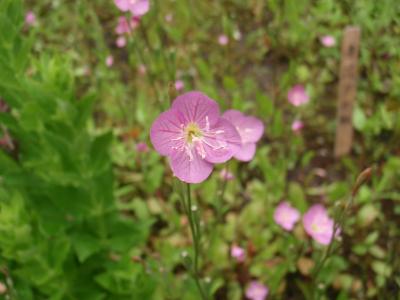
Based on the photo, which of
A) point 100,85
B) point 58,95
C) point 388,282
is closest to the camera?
point 58,95

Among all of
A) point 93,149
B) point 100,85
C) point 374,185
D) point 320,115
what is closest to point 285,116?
point 320,115

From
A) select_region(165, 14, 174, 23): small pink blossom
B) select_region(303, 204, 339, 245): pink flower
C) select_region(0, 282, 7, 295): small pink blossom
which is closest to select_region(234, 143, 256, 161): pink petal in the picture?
select_region(303, 204, 339, 245): pink flower

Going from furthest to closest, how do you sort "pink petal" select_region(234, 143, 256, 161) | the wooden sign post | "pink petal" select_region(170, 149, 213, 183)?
the wooden sign post, "pink petal" select_region(234, 143, 256, 161), "pink petal" select_region(170, 149, 213, 183)

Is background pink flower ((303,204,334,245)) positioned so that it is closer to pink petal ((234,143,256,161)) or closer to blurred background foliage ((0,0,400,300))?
blurred background foliage ((0,0,400,300))

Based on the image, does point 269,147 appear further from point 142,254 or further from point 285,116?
point 142,254

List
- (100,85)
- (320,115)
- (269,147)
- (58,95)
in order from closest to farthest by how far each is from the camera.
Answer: (58,95), (269,147), (320,115), (100,85)
